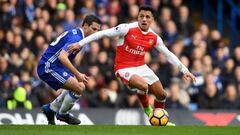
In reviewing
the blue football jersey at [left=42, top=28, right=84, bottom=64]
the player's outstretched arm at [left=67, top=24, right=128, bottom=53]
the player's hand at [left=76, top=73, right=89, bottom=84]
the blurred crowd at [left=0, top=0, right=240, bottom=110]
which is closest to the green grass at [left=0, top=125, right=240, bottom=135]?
the player's hand at [left=76, top=73, right=89, bottom=84]

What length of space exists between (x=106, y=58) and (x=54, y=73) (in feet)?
17.2

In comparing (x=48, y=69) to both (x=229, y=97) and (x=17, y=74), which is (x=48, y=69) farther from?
(x=229, y=97)

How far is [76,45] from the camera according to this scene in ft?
45.9

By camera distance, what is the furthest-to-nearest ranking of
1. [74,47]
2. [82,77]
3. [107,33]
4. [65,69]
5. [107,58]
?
[107,58]
[65,69]
[107,33]
[74,47]
[82,77]

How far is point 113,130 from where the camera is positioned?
13258mm

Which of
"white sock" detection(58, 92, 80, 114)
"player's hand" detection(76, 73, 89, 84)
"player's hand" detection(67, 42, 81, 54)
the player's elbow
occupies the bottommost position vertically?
"white sock" detection(58, 92, 80, 114)

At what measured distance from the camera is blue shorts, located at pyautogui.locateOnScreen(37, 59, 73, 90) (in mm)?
14844

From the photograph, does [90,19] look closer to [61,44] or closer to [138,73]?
[61,44]

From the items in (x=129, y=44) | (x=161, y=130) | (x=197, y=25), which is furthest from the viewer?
(x=197, y=25)

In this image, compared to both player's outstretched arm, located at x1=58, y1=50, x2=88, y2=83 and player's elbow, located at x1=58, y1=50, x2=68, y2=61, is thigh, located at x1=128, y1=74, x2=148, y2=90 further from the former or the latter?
player's elbow, located at x1=58, y1=50, x2=68, y2=61

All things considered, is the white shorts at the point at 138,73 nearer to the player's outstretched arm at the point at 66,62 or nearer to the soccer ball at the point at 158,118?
the soccer ball at the point at 158,118

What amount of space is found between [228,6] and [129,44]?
10308 mm

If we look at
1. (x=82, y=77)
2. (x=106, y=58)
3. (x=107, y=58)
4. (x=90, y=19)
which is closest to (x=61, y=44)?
(x=90, y=19)

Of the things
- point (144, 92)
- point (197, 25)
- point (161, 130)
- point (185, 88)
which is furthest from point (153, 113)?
point (197, 25)
